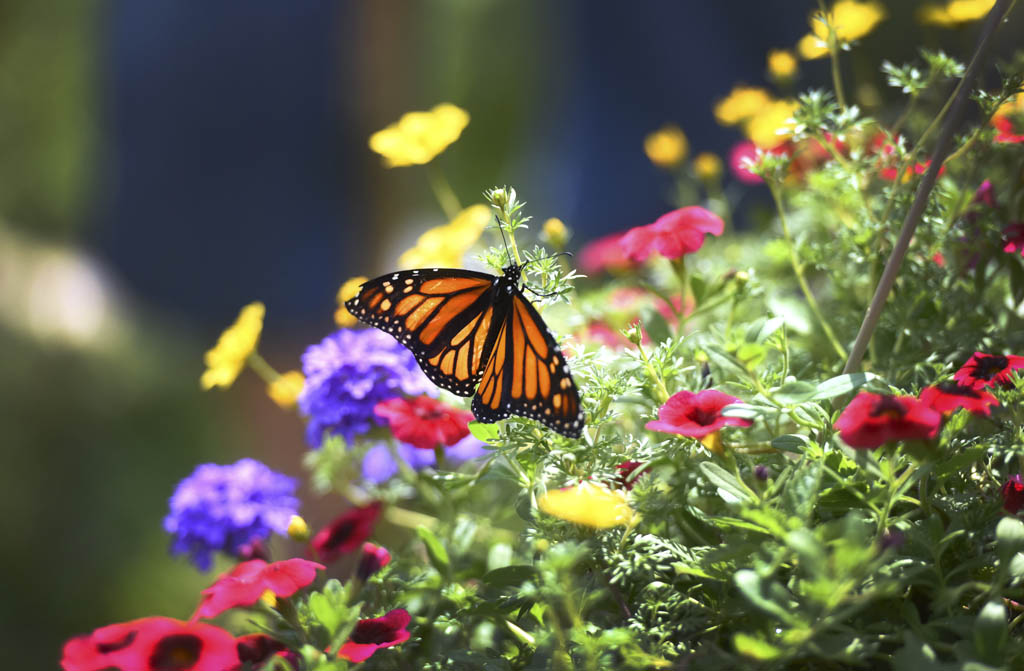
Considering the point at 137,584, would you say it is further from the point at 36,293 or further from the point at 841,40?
the point at 841,40

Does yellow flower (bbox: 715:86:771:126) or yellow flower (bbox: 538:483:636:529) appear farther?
yellow flower (bbox: 715:86:771:126)

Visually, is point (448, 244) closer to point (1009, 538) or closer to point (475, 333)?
point (475, 333)

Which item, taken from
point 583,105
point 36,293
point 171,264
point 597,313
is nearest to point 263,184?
point 171,264

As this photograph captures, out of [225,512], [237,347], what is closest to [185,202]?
[237,347]

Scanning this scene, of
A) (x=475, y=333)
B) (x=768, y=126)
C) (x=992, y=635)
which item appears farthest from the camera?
(x=768, y=126)

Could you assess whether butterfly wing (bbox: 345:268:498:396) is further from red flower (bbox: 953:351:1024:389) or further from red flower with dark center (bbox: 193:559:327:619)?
red flower (bbox: 953:351:1024:389)

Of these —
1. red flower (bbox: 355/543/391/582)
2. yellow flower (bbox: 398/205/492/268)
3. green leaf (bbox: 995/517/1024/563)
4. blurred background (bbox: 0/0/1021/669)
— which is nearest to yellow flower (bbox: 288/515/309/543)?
red flower (bbox: 355/543/391/582)
